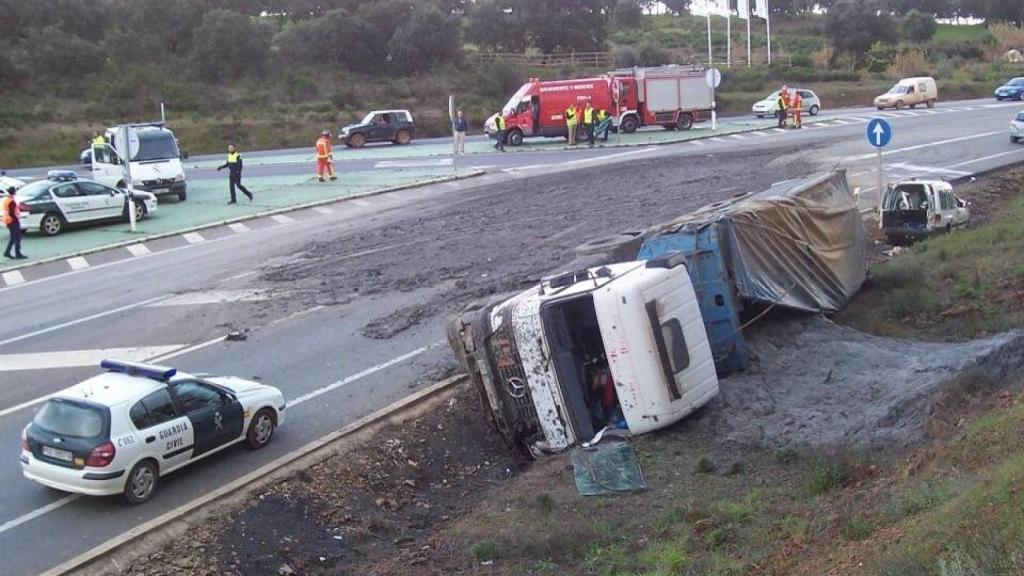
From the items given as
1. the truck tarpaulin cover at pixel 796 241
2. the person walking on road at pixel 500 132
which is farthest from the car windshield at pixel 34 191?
the person walking on road at pixel 500 132

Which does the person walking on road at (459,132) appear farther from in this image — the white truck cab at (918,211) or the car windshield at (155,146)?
the white truck cab at (918,211)

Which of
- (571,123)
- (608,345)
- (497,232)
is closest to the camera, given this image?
(608,345)

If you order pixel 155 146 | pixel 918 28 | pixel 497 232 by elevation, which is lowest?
pixel 497 232

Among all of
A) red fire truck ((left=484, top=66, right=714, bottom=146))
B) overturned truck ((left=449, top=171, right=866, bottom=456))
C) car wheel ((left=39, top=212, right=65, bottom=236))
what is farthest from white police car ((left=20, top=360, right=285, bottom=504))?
red fire truck ((left=484, top=66, right=714, bottom=146))

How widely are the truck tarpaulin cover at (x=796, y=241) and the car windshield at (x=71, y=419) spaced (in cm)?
788

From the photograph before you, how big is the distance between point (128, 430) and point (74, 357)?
6.06 metres

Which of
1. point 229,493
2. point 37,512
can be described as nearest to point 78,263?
point 37,512

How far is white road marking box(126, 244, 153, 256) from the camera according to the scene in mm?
25206

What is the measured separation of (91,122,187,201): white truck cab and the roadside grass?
21.0 metres

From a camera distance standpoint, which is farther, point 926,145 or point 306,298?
point 926,145

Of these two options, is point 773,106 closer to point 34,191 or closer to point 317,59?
point 317,59

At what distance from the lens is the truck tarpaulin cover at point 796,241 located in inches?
589

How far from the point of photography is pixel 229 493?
11281 millimetres

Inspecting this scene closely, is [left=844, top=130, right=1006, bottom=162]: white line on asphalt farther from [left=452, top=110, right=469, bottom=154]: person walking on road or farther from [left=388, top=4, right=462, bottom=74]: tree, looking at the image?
[left=388, top=4, right=462, bottom=74]: tree
